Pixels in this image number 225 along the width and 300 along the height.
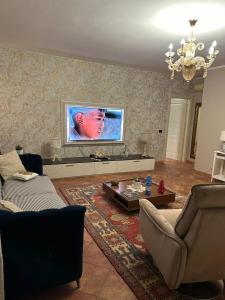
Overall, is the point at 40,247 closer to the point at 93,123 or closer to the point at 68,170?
the point at 68,170

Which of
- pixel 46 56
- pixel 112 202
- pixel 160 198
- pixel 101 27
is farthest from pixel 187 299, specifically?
pixel 46 56

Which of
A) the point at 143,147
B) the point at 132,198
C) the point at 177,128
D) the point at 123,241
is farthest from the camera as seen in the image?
the point at 177,128

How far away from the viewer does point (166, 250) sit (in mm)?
1722

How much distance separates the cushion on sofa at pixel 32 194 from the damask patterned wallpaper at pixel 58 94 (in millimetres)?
1811

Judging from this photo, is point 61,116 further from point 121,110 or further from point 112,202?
point 112,202

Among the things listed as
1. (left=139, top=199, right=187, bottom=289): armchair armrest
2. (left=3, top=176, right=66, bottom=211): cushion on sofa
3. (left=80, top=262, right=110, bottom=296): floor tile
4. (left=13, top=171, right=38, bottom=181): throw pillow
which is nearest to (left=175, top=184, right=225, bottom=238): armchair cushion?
(left=139, top=199, right=187, bottom=289): armchair armrest

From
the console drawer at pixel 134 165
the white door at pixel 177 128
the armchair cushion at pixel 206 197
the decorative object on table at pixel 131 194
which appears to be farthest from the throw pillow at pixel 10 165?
the white door at pixel 177 128

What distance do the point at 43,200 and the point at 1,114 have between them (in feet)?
9.03

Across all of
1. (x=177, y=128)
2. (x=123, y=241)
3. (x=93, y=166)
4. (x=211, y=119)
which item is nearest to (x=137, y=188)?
(x=123, y=241)

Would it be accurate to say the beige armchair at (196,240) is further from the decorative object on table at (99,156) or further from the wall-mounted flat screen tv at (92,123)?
the wall-mounted flat screen tv at (92,123)

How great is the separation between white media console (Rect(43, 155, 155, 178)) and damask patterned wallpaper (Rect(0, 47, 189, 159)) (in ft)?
1.34

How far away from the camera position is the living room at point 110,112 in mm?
2350

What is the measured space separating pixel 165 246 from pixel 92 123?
400 cm

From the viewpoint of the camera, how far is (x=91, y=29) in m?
3.29
